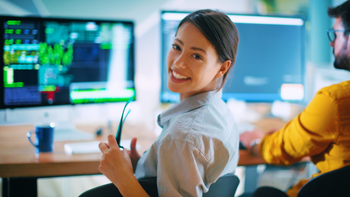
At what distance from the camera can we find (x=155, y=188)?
0.73 m

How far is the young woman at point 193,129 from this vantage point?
0.67 meters

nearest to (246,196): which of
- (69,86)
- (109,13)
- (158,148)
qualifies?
(158,148)

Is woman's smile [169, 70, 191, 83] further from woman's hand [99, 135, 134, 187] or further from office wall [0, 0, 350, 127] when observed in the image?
office wall [0, 0, 350, 127]

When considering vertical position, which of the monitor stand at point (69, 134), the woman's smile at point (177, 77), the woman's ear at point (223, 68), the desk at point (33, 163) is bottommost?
the desk at point (33, 163)

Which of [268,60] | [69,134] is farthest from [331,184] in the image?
[69,134]

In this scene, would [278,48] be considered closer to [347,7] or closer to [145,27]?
[347,7]

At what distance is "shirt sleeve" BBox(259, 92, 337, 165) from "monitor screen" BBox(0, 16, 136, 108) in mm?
787

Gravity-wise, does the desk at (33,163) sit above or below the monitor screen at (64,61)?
below

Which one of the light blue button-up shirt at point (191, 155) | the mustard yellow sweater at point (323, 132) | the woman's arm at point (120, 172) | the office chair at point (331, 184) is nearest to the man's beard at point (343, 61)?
the mustard yellow sweater at point (323, 132)

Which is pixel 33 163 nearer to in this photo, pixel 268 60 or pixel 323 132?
pixel 323 132

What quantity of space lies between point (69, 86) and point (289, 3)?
198 centimetres

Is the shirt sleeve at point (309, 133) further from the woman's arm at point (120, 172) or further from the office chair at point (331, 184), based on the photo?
the woman's arm at point (120, 172)

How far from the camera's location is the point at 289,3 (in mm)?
2307

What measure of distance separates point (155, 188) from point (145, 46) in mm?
1469
